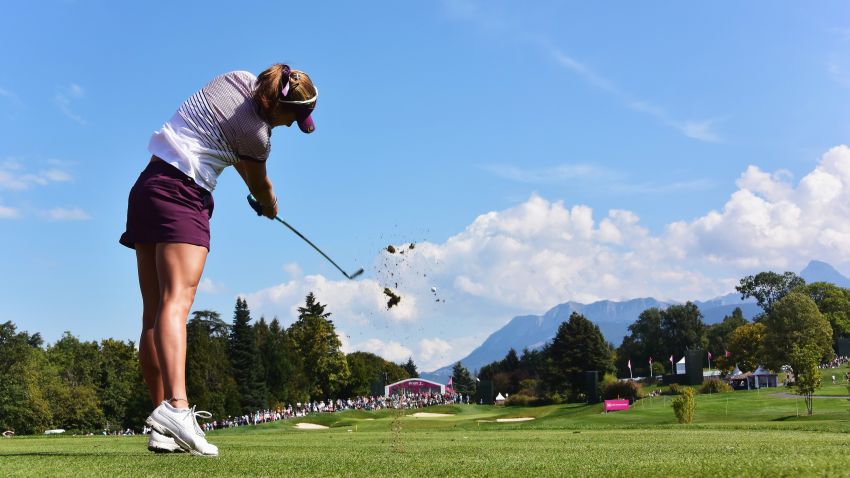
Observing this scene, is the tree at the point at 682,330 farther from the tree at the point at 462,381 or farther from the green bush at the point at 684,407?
the green bush at the point at 684,407

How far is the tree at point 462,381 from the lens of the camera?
122 metres

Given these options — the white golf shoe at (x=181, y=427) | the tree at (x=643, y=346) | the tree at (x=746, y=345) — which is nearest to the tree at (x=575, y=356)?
the tree at (x=746, y=345)

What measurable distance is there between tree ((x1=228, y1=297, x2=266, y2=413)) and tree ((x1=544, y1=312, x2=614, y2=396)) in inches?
1182

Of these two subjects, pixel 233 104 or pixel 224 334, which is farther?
pixel 224 334

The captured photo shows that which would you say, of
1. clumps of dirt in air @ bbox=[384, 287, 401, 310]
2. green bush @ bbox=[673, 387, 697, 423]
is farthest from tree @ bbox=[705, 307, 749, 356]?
clumps of dirt in air @ bbox=[384, 287, 401, 310]

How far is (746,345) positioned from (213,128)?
317 feet

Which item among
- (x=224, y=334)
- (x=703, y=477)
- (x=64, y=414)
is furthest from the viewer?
(x=224, y=334)

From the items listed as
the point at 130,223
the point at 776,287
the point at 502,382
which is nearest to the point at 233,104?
the point at 130,223

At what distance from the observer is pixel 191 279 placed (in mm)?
4746

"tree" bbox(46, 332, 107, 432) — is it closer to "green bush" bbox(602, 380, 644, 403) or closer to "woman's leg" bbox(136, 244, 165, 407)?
"green bush" bbox(602, 380, 644, 403)

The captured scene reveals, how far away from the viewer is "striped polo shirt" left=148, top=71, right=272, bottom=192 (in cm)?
486

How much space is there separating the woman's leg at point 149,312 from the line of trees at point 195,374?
203ft

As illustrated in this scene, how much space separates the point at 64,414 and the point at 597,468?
79.4m

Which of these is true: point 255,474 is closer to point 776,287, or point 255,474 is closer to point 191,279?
point 191,279
